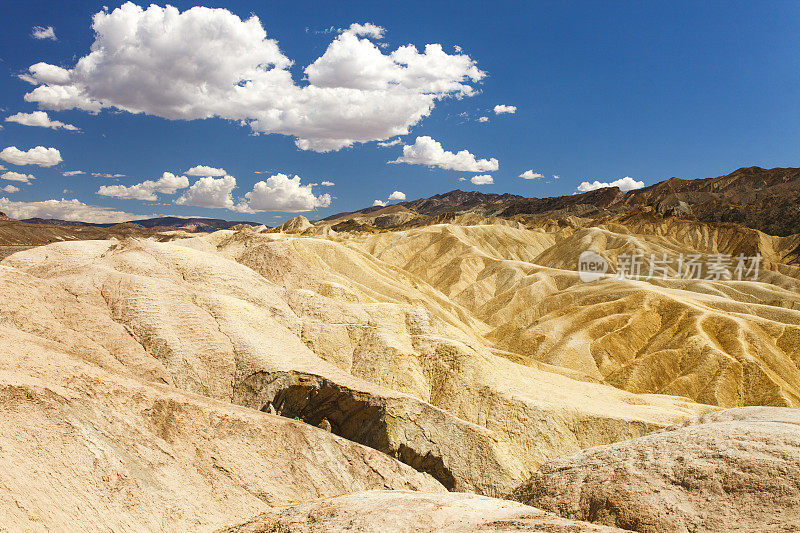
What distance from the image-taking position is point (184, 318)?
1407 cm

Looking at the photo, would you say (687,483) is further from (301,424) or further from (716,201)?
(716,201)

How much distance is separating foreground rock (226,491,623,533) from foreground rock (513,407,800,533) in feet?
2.69

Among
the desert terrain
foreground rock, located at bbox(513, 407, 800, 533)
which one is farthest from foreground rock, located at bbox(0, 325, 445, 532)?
foreground rock, located at bbox(513, 407, 800, 533)

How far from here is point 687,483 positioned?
7.33 m

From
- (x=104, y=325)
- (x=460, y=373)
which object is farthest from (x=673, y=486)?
(x=104, y=325)

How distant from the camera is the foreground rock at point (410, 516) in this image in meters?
6.86

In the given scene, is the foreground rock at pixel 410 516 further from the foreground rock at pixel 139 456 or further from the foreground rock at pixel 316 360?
the foreground rock at pixel 316 360

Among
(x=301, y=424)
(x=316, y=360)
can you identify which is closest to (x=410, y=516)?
(x=301, y=424)

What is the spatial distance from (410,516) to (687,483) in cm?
464

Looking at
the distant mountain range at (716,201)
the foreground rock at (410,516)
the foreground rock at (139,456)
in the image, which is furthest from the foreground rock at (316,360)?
the distant mountain range at (716,201)

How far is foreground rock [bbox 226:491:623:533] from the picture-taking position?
6.86 metres

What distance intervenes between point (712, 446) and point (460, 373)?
8923 mm

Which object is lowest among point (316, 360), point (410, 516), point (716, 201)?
point (410, 516)

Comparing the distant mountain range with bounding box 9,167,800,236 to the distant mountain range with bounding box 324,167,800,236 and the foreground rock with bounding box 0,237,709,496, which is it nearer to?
the distant mountain range with bounding box 324,167,800,236
